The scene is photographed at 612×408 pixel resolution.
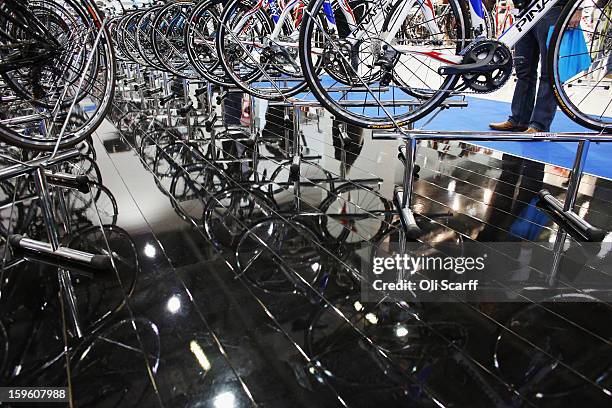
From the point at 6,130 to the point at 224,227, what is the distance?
2.92 feet

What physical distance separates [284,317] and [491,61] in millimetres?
1320

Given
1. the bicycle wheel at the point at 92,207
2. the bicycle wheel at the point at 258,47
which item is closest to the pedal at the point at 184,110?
the bicycle wheel at the point at 258,47

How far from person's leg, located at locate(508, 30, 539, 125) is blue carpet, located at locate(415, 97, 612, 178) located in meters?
0.23

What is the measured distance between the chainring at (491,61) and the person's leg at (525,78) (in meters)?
1.27

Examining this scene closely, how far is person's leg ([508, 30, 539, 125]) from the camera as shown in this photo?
2.86m

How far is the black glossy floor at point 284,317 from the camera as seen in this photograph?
3.23 feet

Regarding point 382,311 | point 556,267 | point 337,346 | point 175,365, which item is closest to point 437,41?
point 556,267

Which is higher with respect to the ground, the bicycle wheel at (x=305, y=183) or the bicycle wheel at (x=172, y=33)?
the bicycle wheel at (x=172, y=33)

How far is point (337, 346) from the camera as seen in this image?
112 cm

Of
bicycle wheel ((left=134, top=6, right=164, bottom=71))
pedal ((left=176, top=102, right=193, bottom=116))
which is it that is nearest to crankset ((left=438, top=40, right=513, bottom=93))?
bicycle wheel ((left=134, top=6, right=164, bottom=71))

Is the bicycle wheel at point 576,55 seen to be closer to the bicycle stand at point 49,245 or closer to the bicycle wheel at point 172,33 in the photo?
the bicycle stand at point 49,245

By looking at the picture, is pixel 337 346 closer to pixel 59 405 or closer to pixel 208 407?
pixel 208 407

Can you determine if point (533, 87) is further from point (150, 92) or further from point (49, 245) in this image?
point (150, 92)

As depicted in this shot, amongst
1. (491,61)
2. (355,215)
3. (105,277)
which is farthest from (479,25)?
(105,277)
